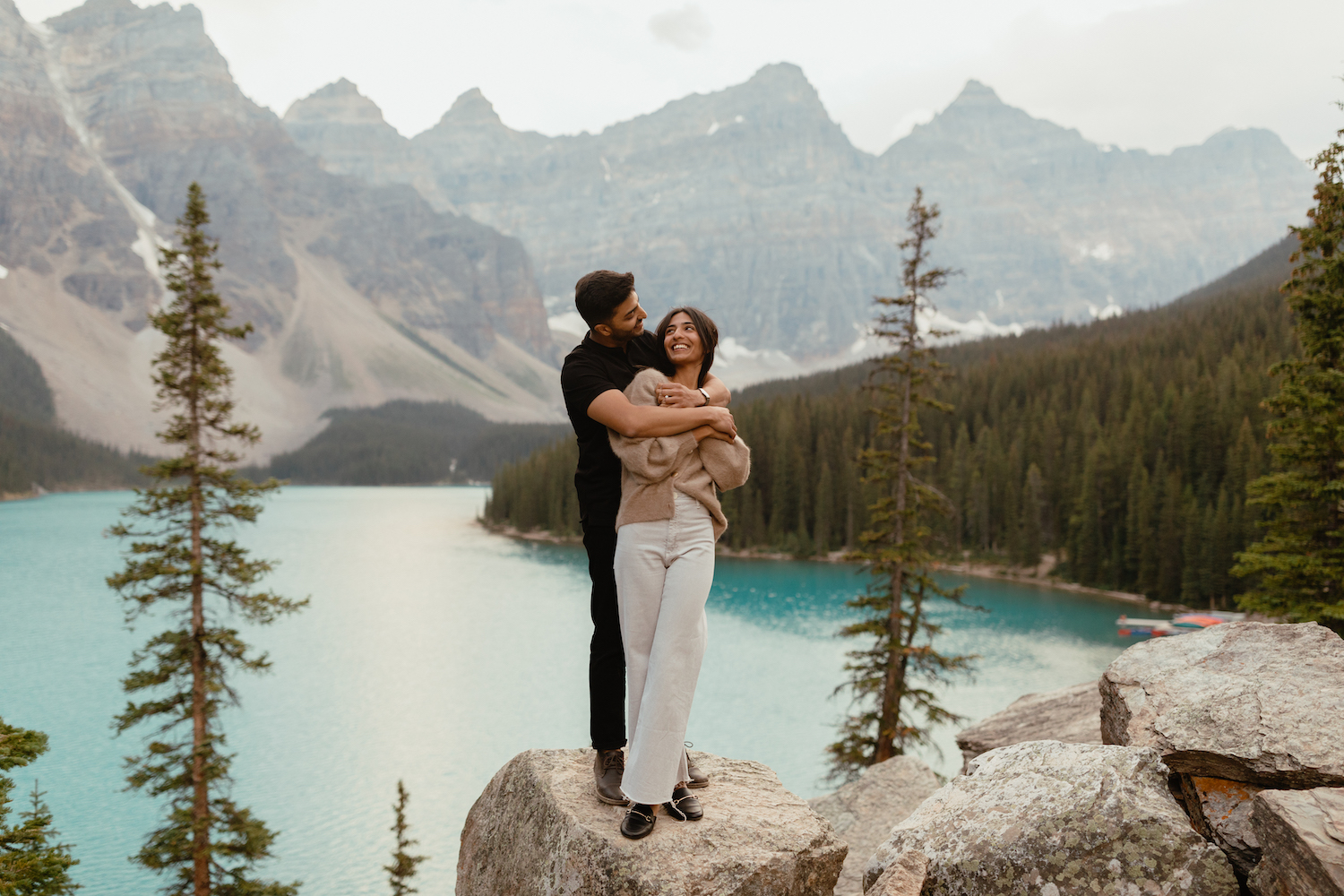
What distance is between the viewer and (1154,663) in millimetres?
6031

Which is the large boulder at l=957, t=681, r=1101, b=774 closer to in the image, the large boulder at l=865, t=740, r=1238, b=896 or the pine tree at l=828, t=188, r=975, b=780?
the large boulder at l=865, t=740, r=1238, b=896

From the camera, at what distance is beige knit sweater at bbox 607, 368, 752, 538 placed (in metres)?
4.74

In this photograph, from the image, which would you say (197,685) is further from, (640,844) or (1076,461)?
(1076,461)

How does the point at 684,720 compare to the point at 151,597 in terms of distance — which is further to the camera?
the point at 151,597

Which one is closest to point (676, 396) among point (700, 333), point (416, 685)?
point (700, 333)

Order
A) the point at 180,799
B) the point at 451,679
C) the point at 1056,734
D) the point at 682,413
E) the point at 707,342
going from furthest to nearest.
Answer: the point at 451,679, the point at 180,799, the point at 1056,734, the point at 707,342, the point at 682,413

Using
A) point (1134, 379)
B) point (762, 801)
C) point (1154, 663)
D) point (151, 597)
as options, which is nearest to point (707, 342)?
point (762, 801)

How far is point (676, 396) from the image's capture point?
4754 millimetres

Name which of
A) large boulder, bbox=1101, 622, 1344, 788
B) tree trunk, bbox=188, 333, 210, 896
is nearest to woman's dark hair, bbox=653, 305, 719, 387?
large boulder, bbox=1101, 622, 1344, 788

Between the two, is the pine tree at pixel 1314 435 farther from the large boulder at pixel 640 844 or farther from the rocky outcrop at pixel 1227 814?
the large boulder at pixel 640 844

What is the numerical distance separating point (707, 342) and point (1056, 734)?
6115 mm

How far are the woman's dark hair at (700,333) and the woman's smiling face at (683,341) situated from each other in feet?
0.07

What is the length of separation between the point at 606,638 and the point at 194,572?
1359 centimetres

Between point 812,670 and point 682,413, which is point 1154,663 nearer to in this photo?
point 682,413
